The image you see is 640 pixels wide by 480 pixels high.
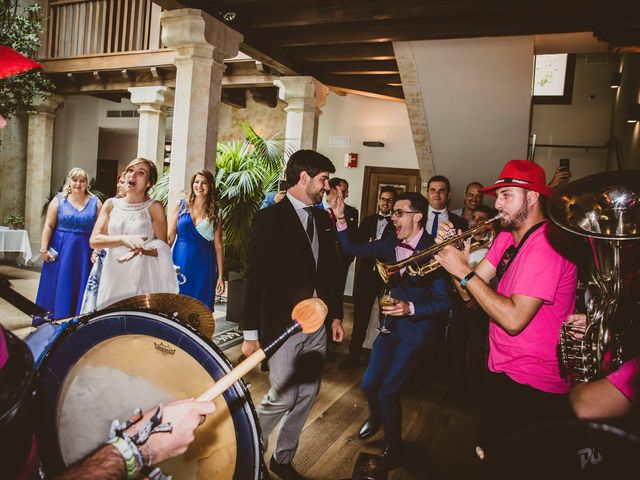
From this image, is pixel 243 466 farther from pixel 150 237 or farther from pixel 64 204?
pixel 64 204

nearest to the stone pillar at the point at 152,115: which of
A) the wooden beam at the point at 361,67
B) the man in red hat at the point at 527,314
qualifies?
the wooden beam at the point at 361,67

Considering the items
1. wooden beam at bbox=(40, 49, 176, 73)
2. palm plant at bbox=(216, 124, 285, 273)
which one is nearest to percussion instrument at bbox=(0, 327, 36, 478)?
palm plant at bbox=(216, 124, 285, 273)

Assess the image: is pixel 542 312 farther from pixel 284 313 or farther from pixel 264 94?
pixel 264 94

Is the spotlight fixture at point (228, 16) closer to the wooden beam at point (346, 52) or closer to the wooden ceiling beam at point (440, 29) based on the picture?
the wooden ceiling beam at point (440, 29)

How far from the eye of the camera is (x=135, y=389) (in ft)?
3.83

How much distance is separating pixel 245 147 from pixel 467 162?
3.48 metres

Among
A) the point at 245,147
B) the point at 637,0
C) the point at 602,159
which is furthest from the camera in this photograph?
the point at 602,159

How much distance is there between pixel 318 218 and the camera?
2.65 metres

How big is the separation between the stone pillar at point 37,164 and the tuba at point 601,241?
39.7 feet

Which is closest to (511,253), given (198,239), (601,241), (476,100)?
(601,241)

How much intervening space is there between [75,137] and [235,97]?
588cm

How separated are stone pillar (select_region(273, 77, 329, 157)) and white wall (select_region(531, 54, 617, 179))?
4.86 metres

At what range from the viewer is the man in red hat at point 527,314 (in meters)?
1.83

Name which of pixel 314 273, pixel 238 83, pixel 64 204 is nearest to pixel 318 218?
pixel 314 273
